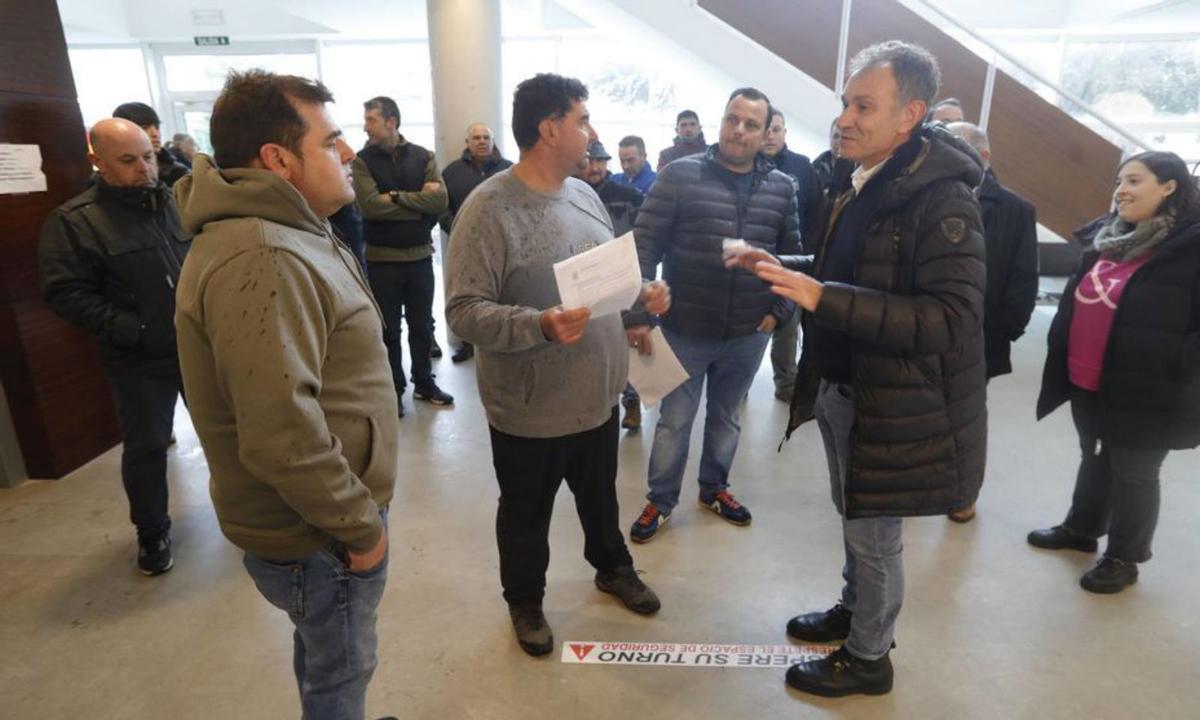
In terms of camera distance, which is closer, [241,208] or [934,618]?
[241,208]

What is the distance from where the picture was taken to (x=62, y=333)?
3.21 metres

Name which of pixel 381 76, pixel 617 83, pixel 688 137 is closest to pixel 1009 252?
pixel 688 137

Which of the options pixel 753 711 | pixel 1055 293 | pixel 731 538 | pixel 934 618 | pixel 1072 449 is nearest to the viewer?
pixel 753 711

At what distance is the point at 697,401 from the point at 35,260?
10.3 feet

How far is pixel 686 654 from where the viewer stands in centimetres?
207

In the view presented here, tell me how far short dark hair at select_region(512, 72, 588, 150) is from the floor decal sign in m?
1.55

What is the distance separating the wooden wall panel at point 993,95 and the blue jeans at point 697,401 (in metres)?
3.64

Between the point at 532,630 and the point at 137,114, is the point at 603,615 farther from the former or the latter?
the point at 137,114

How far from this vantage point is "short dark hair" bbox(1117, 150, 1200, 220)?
7.08ft

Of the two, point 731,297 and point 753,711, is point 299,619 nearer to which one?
point 753,711

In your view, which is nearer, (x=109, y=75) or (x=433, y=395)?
(x=433, y=395)

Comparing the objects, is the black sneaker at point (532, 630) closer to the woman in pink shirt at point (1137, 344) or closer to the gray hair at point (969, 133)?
the woman in pink shirt at point (1137, 344)

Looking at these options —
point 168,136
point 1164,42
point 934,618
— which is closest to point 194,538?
point 934,618

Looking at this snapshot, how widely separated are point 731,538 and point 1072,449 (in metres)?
2.17
